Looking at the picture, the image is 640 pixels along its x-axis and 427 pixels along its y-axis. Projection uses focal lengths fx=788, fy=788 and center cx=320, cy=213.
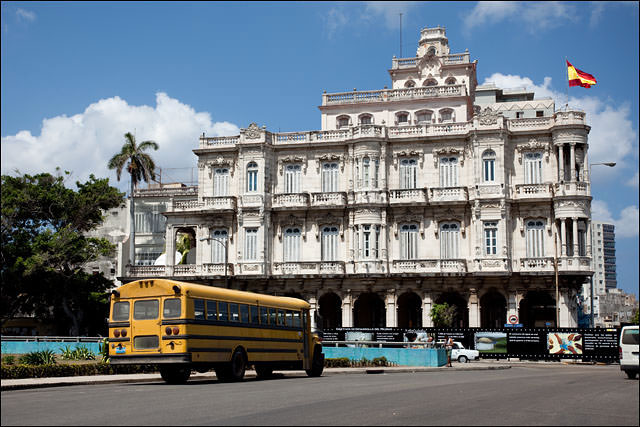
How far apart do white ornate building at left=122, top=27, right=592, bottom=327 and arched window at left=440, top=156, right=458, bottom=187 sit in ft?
0.34

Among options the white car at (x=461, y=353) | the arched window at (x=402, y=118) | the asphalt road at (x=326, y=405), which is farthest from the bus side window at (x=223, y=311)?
the arched window at (x=402, y=118)

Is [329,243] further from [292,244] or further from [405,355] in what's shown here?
[405,355]

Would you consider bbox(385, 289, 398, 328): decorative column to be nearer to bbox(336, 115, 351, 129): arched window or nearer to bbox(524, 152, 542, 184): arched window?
bbox(524, 152, 542, 184): arched window

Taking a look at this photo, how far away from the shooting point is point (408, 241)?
190ft

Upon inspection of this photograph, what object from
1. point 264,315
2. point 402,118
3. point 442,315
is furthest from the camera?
point 402,118

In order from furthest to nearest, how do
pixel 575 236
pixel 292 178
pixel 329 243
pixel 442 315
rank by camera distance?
pixel 292 178 < pixel 329 243 < pixel 442 315 < pixel 575 236

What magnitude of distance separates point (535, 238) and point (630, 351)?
30.2 metres

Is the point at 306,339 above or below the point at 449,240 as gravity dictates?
below

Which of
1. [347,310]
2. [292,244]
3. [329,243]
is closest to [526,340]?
[347,310]

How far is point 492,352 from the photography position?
47.6 metres

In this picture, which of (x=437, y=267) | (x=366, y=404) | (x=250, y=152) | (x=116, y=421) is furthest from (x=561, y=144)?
(x=116, y=421)

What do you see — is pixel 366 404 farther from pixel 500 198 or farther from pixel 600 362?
pixel 500 198

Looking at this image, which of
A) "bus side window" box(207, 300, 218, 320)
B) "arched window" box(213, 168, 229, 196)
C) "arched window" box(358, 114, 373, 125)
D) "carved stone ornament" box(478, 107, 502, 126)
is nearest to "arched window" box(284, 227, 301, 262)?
"arched window" box(213, 168, 229, 196)

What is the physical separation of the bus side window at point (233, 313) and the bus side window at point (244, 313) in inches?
8.6
